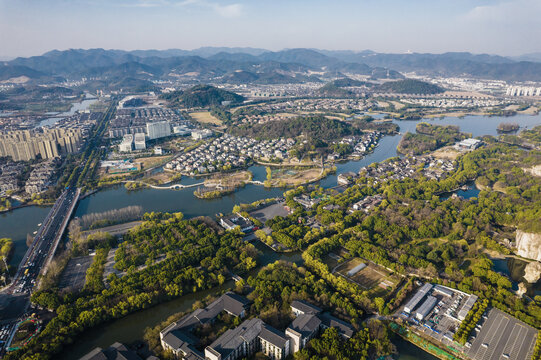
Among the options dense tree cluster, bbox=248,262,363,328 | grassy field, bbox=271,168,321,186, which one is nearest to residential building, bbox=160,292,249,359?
dense tree cluster, bbox=248,262,363,328

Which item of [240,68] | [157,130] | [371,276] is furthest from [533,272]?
[240,68]

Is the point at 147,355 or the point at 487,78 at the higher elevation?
the point at 487,78

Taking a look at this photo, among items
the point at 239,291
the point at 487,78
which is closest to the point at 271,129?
the point at 239,291

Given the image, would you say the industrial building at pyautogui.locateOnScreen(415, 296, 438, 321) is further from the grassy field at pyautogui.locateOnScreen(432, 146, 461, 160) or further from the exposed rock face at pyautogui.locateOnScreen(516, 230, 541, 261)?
the grassy field at pyautogui.locateOnScreen(432, 146, 461, 160)

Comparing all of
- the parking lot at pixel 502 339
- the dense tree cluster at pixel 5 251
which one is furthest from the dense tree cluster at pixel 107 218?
the parking lot at pixel 502 339

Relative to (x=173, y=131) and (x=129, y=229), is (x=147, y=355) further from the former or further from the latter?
(x=173, y=131)

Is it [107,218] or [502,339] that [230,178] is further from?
[502,339]

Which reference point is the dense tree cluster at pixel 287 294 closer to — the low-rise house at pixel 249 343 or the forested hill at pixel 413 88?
the low-rise house at pixel 249 343
